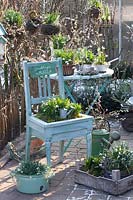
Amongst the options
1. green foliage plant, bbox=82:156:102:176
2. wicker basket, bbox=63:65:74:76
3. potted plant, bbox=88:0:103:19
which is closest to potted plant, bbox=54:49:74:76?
wicker basket, bbox=63:65:74:76

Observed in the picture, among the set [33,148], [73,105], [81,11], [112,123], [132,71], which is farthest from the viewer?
[81,11]

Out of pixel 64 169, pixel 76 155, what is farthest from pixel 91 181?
pixel 76 155

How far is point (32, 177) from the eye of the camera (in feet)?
12.2

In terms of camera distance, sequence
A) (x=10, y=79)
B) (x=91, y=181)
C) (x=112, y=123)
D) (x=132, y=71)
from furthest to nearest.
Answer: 1. (x=132, y=71)
2. (x=112, y=123)
3. (x=10, y=79)
4. (x=91, y=181)

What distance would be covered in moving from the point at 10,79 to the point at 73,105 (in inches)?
42.3

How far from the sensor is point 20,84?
199 inches

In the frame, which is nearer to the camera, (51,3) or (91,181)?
(91,181)

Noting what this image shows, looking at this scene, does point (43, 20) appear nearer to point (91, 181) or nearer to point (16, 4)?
point (16, 4)

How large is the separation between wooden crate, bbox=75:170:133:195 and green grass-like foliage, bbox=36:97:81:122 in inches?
19.2

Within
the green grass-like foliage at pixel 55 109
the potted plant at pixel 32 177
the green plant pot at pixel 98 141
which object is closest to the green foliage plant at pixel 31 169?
the potted plant at pixel 32 177

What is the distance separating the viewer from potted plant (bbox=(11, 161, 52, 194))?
3744 millimetres

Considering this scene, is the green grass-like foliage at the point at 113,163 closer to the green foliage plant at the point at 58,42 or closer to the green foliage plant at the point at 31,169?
the green foliage plant at the point at 31,169

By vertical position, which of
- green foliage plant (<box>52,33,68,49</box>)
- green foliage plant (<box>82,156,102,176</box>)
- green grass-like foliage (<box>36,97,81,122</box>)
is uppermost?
green foliage plant (<box>52,33,68,49</box>)

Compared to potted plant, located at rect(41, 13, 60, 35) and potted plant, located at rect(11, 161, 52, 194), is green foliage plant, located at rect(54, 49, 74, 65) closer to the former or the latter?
potted plant, located at rect(41, 13, 60, 35)
